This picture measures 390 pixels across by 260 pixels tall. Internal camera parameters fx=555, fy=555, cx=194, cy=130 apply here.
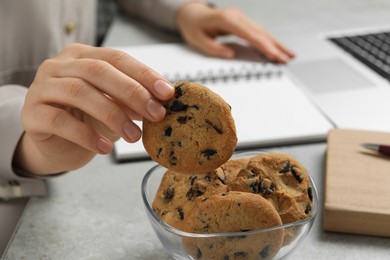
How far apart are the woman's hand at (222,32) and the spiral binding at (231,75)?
2.9 inches

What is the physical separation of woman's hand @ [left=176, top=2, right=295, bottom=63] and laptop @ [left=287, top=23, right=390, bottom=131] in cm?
5

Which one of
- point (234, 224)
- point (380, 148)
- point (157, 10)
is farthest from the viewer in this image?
point (157, 10)

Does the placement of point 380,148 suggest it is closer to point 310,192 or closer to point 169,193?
point 310,192

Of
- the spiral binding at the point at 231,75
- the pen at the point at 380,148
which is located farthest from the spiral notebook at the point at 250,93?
the pen at the point at 380,148

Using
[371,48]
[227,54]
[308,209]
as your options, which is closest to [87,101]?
[308,209]

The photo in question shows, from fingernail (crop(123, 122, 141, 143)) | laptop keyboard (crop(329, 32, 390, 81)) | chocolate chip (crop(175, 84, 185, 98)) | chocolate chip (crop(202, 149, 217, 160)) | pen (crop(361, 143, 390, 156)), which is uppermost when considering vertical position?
chocolate chip (crop(175, 84, 185, 98))

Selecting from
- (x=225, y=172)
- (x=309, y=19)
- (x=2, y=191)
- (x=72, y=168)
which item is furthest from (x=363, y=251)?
(x=309, y=19)

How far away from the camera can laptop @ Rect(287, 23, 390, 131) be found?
92 centimetres

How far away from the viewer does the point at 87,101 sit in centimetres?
Answer: 60

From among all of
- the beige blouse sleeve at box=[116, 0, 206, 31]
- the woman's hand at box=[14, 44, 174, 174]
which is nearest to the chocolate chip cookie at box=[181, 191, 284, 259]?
→ the woman's hand at box=[14, 44, 174, 174]

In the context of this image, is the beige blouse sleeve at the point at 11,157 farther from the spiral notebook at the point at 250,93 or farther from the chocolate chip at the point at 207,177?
the chocolate chip at the point at 207,177

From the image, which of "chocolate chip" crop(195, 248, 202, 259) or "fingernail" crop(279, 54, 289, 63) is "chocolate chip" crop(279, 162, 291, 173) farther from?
"fingernail" crop(279, 54, 289, 63)

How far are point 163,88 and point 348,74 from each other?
2.05 ft

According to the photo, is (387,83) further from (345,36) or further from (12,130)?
(12,130)
